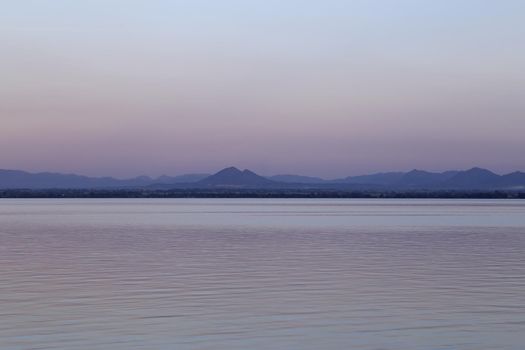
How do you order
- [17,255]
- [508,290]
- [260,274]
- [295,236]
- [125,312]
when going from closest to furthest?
[125,312]
[508,290]
[260,274]
[17,255]
[295,236]

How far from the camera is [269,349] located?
1097 cm

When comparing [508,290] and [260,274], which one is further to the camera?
[260,274]

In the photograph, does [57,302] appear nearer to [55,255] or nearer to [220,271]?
[220,271]

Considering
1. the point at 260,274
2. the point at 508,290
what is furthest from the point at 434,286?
the point at 260,274

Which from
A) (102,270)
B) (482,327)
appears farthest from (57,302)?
(482,327)

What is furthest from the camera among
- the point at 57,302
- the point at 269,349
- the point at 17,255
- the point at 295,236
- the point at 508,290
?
the point at 295,236

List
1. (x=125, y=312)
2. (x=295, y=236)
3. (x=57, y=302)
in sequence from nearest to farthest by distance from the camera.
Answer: (x=125, y=312), (x=57, y=302), (x=295, y=236)

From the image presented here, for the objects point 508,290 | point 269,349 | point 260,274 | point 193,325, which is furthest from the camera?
point 260,274

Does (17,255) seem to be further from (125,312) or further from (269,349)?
(269,349)

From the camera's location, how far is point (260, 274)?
19.5 metres

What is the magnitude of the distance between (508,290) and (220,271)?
6665 millimetres

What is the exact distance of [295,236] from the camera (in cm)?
3450

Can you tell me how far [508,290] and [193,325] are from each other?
23.4ft

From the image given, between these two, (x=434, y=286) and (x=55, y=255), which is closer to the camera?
(x=434, y=286)
